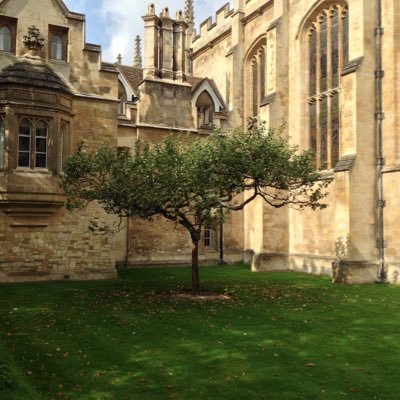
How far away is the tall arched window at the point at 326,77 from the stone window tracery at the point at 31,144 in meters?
12.8

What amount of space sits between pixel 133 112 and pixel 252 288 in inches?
502

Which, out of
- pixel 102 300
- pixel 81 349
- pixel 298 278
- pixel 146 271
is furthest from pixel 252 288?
pixel 81 349

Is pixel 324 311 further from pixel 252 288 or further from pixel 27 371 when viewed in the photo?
pixel 27 371

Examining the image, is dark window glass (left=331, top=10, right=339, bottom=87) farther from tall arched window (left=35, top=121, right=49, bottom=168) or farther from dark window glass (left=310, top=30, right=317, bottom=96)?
tall arched window (left=35, top=121, right=49, bottom=168)

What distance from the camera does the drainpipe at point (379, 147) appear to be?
18.3 meters

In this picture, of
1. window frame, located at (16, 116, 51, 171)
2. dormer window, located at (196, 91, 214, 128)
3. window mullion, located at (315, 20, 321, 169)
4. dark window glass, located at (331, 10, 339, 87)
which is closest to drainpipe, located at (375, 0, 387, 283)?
dark window glass, located at (331, 10, 339, 87)

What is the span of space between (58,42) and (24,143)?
4.71 meters

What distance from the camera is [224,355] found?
798 cm

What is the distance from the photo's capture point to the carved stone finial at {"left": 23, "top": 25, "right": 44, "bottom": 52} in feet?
56.6

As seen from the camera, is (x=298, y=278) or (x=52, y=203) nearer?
(x=52, y=203)

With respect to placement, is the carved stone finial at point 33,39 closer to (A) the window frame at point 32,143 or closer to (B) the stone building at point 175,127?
(B) the stone building at point 175,127

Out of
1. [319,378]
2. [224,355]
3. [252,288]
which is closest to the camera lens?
[319,378]

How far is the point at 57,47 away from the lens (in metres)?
18.4

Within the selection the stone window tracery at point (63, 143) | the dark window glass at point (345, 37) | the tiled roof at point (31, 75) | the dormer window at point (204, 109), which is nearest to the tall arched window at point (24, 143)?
the stone window tracery at point (63, 143)
